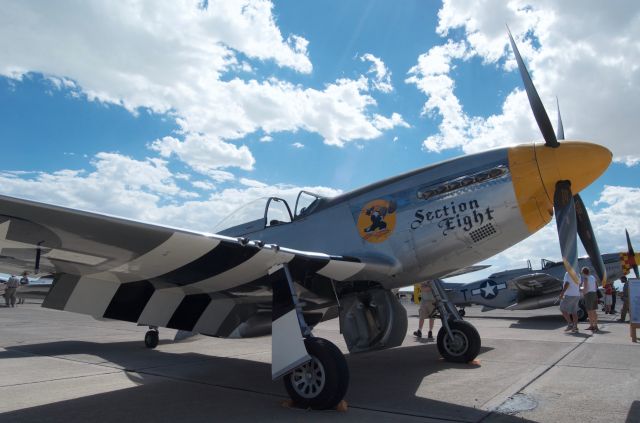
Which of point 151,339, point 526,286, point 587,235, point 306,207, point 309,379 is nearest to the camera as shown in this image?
point 309,379

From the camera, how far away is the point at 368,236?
16.4 feet

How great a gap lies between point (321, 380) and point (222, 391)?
138 centimetres

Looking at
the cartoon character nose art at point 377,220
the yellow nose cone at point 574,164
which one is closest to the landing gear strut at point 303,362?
the cartoon character nose art at point 377,220

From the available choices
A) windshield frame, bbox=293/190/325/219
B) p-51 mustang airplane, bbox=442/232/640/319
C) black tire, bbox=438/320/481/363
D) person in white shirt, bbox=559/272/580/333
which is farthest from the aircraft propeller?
p-51 mustang airplane, bbox=442/232/640/319

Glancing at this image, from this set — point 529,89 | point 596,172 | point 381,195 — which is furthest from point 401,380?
point 529,89

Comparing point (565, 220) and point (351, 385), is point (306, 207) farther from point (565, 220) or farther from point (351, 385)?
point (565, 220)

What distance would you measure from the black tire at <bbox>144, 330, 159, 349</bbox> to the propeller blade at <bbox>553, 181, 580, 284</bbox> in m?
6.77

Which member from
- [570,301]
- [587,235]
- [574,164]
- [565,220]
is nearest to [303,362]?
[565,220]

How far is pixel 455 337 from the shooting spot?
240 inches

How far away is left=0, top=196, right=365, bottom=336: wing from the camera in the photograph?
327 centimetres

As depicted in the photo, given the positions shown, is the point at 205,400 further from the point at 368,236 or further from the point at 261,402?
the point at 368,236

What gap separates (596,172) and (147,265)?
4.38 m

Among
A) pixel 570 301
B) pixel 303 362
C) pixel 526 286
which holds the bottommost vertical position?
pixel 303 362

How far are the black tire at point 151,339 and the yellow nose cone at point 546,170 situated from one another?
6530mm
